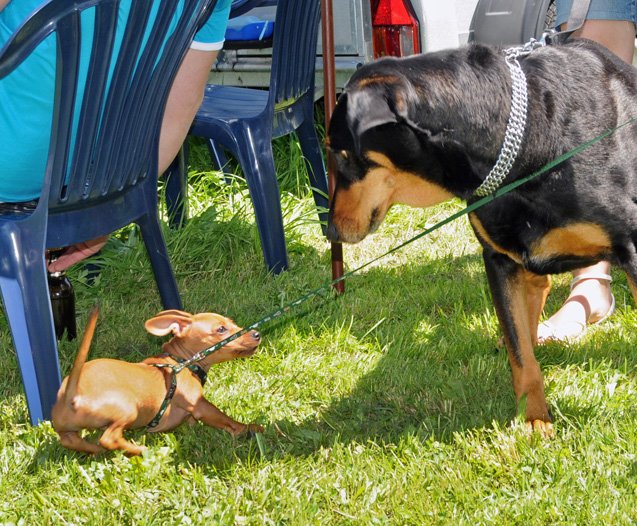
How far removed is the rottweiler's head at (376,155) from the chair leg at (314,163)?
6.29 feet

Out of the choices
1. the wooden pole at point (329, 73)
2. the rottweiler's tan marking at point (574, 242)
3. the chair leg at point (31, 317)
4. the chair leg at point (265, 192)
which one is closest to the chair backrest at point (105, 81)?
the chair leg at point (31, 317)

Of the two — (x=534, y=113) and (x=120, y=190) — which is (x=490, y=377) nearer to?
(x=534, y=113)

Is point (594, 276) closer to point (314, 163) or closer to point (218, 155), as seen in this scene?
point (314, 163)

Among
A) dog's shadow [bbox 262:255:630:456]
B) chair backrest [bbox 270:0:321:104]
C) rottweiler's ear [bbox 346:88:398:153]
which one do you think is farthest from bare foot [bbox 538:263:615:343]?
chair backrest [bbox 270:0:321:104]

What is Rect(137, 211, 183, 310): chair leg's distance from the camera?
10.4 feet

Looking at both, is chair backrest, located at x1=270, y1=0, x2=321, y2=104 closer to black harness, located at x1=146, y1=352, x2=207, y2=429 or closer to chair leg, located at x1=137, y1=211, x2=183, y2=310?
chair leg, located at x1=137, y1=211, x2=183, y2=310

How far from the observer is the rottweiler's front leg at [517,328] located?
105 inches

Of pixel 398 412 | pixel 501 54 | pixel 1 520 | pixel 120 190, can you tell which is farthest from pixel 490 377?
pixel 1 520

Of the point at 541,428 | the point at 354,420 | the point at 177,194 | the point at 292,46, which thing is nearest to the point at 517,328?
the point at 541,428

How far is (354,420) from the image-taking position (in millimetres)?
2727

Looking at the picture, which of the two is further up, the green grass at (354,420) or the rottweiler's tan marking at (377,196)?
the rottweiler's tan marking at (377,196)

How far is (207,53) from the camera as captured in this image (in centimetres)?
323

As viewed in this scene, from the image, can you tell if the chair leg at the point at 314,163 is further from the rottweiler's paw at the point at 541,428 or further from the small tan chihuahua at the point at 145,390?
the rottweiler's paw at the point at 541,428

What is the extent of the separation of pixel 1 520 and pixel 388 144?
171cm
